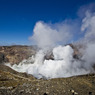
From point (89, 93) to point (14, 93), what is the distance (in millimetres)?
11281

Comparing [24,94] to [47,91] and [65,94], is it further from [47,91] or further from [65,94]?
[65,94]

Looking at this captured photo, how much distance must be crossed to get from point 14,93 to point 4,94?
134cm

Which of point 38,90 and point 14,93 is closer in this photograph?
point 14,93

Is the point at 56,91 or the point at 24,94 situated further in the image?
the point at 56,91

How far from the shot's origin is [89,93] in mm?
17031

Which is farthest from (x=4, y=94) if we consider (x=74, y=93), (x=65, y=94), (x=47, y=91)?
(x=74, y=93)

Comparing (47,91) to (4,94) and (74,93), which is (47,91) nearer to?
(74,93)

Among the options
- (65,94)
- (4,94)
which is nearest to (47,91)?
(65,94)

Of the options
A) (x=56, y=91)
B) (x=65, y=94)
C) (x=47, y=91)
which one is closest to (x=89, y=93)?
(x=65, y=94)

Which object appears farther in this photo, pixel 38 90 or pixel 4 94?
pixel 38 90

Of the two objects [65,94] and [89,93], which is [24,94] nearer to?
[65,94]

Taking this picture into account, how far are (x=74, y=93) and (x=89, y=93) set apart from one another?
253 cm

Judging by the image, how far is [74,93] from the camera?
16453mm

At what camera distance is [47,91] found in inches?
666
